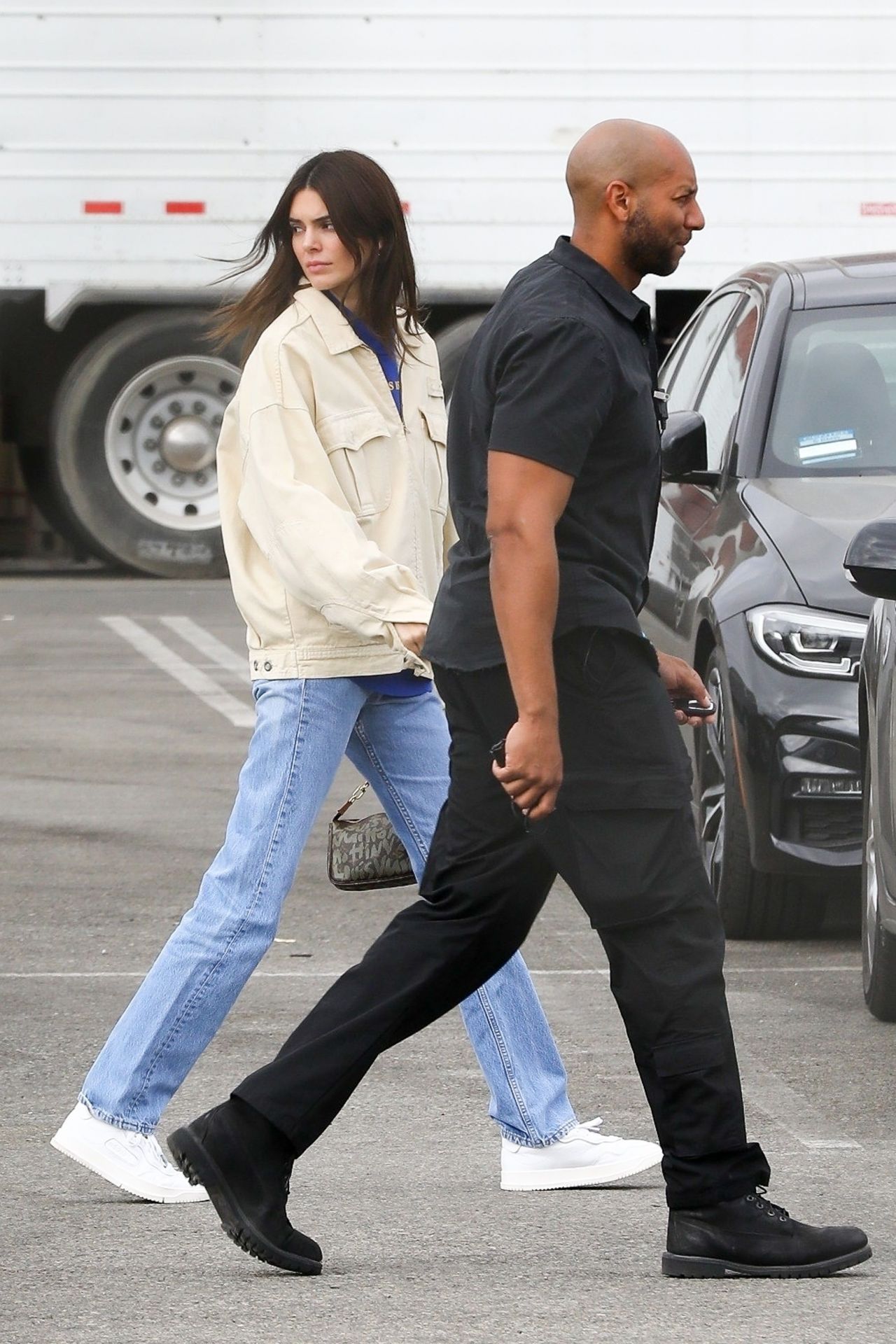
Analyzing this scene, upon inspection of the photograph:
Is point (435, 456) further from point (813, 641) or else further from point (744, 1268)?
point (813, 641)

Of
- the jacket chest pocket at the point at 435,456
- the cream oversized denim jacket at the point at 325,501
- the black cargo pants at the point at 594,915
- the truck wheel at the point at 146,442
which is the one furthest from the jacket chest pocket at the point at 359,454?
the truck wheel at the point at 146,442

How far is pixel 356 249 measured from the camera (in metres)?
4.56

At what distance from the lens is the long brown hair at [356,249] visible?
454 cm

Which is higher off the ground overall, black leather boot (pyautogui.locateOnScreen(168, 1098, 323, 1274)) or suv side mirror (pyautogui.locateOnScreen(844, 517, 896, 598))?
suv side mirror (pyautogui.locateOnScreen(844, 517, 896, 598))

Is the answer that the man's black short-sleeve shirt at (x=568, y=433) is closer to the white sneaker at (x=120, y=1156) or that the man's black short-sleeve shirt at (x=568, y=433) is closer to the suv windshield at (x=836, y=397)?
the white sneaker at (x=120, y=1156)

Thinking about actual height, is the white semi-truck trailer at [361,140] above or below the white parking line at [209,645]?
above

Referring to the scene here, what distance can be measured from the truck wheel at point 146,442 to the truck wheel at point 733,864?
29.9ft

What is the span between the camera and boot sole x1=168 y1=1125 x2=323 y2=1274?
13.3ft

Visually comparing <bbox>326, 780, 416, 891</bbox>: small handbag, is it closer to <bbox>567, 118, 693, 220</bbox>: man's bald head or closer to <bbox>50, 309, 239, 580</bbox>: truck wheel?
<bbox>567, 118, 693, 220</bbox>: man's bald head

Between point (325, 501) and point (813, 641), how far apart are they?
91.9 inches

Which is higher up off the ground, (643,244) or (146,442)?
(643,244)

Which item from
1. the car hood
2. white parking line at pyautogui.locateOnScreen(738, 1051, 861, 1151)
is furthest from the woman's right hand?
the car hood

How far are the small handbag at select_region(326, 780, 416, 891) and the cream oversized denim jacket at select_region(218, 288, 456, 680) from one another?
1.21 feet

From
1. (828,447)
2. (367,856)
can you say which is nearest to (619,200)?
(367,856)
